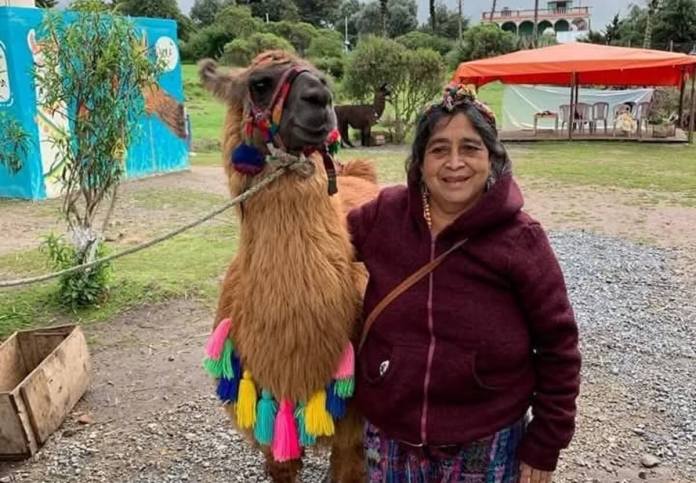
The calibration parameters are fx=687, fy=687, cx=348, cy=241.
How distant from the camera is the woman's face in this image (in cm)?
179

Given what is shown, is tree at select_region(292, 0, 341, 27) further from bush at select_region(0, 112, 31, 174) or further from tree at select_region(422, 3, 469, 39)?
bush at select_region(0, 112, 31, 174)

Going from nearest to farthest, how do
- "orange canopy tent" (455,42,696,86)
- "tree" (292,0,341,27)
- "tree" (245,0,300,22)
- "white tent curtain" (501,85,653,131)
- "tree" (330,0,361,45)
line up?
"orange canopy tent" (455,42,696,86) < "white tent curtain" (501,85,653,131) < "tree" (245,0,300,22) < "tree" (292,0,341,27) < "tree" (330,0,361,45)

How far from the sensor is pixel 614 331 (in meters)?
4.76

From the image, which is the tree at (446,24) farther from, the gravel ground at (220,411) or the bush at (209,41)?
the gravel ground at (220,411)

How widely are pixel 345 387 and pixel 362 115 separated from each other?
1563 cm

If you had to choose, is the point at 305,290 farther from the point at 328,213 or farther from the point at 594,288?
the point at 594,288

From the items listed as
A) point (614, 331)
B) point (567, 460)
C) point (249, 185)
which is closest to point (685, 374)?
point (614, 331)

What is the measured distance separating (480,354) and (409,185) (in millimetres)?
501

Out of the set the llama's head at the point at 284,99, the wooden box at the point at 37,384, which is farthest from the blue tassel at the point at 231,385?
the wooden box at the point at 37,384

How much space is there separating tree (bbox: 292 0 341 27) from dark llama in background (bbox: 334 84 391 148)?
46187 millimetres

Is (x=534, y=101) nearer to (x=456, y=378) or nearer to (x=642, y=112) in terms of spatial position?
(x=642, y=112)

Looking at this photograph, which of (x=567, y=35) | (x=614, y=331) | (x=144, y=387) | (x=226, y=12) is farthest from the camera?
(x=567, y=35)

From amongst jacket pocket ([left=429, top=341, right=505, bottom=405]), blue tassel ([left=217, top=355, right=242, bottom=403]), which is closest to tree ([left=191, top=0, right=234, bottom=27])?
blue tassel ([left=217, top=355, right=242, bottom=403])

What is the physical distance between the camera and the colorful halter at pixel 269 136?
214 cm
